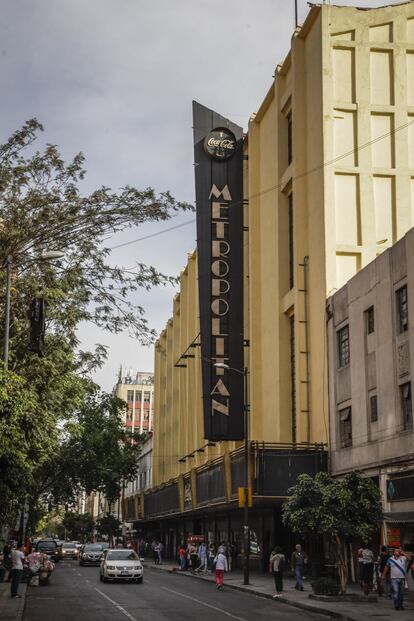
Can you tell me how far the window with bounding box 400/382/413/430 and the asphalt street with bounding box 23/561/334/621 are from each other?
280 inches

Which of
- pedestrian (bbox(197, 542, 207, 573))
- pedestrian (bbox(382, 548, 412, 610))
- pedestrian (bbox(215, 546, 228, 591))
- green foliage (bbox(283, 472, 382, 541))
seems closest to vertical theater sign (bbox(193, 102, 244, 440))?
pedestrian (bbox(215, 546, 228, 591))

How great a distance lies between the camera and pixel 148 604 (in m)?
24.4

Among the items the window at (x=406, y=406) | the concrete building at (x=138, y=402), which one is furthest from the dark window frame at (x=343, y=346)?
the concrete building at (x=138, y=402)

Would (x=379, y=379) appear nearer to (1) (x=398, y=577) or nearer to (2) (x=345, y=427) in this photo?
(2) (x=345, y=427)

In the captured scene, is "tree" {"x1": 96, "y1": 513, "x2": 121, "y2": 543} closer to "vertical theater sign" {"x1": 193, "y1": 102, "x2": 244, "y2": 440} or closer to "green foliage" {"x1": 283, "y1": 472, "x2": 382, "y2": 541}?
"vertical theater sign" {"x1": 193, "y1": 102, "x2": 244, "y2": 440}

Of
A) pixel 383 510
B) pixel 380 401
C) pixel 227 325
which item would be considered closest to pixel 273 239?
pixel 227 325

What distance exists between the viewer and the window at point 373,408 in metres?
29.5

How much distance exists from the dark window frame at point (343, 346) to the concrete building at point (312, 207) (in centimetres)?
117

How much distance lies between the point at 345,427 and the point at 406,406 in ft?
18.4

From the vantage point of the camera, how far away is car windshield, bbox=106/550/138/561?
116ft

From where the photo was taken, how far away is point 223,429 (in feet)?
130

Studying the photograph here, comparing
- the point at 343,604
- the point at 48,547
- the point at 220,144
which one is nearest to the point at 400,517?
the point at 343,604

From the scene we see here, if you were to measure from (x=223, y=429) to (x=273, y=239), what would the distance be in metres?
9.85

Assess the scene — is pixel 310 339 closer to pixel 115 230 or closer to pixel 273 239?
pixel 273 239
